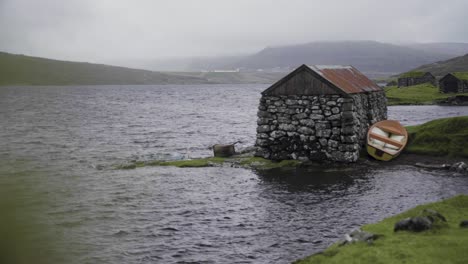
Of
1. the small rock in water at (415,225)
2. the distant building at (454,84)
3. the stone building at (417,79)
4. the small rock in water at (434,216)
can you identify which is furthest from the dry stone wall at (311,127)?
the stone building at (417,79)

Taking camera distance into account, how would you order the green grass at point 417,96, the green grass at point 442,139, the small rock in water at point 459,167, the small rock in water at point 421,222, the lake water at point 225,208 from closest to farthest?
the small rock in water at point 421,222
the lake water at point 225,208
the small rock in water at point 459,167
the green grass at point 442,139
the green grass at point 417,96

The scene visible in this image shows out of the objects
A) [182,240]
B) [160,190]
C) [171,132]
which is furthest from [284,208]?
[171,132]

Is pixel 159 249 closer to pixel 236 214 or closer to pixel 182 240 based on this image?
pixel 182 240

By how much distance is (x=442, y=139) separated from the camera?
30.6 m

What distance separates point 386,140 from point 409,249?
19.9 m

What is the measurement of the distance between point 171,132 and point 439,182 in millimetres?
37433

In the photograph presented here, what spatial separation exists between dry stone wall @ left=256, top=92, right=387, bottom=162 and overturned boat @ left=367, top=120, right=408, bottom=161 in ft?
2.70

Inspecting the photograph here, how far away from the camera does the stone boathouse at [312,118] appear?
2822cm

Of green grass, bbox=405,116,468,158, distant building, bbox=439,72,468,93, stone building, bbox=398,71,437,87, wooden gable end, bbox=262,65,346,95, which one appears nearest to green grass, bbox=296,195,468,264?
wooden gable end, bbox=262,65,346,95

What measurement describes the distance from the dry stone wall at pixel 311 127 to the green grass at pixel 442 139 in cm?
389

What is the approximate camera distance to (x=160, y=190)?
2419 centimetres

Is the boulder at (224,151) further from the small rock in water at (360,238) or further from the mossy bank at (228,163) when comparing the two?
the small rock in water at (360,238)

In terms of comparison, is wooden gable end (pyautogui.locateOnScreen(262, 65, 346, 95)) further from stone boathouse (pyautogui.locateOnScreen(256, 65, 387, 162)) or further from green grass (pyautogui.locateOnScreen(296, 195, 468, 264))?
green grass (pyautogui.locateOnScreen(296, 195, 468, 264))

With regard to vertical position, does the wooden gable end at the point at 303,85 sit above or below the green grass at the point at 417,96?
above
